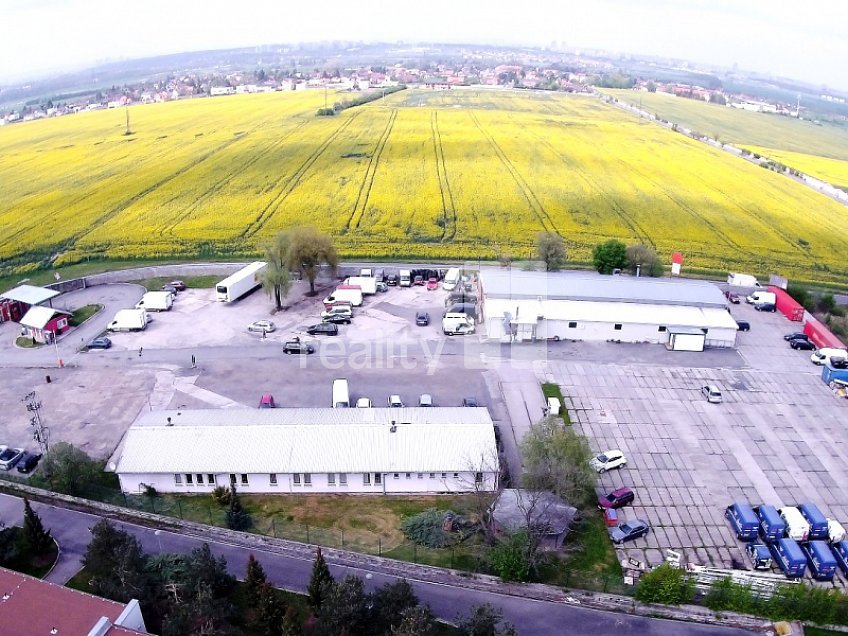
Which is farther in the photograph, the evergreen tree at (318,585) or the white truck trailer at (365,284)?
the white truck trailer at (365,284)

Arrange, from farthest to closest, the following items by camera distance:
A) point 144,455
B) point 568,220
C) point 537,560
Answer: point 568,220, point 144,455, point 537,560

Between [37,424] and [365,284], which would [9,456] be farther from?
[365,284]

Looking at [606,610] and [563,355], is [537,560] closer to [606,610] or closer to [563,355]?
[606,610]

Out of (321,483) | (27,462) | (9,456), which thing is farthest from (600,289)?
(9,456)

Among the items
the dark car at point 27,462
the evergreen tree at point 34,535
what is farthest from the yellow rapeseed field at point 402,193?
the evergreen tree at point 34,535

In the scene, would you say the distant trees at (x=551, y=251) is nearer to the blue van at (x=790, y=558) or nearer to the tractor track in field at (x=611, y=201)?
the tractor track in field at (x=611, y=201)

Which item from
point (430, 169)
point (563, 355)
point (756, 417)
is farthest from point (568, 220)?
point (756, 417)

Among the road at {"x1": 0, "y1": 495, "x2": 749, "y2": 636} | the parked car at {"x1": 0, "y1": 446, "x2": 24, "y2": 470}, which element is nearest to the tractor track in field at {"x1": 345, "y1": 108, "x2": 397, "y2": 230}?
the parked car at {"x1": 0, "y1": 446, "x2": 24, "y2": 470}
